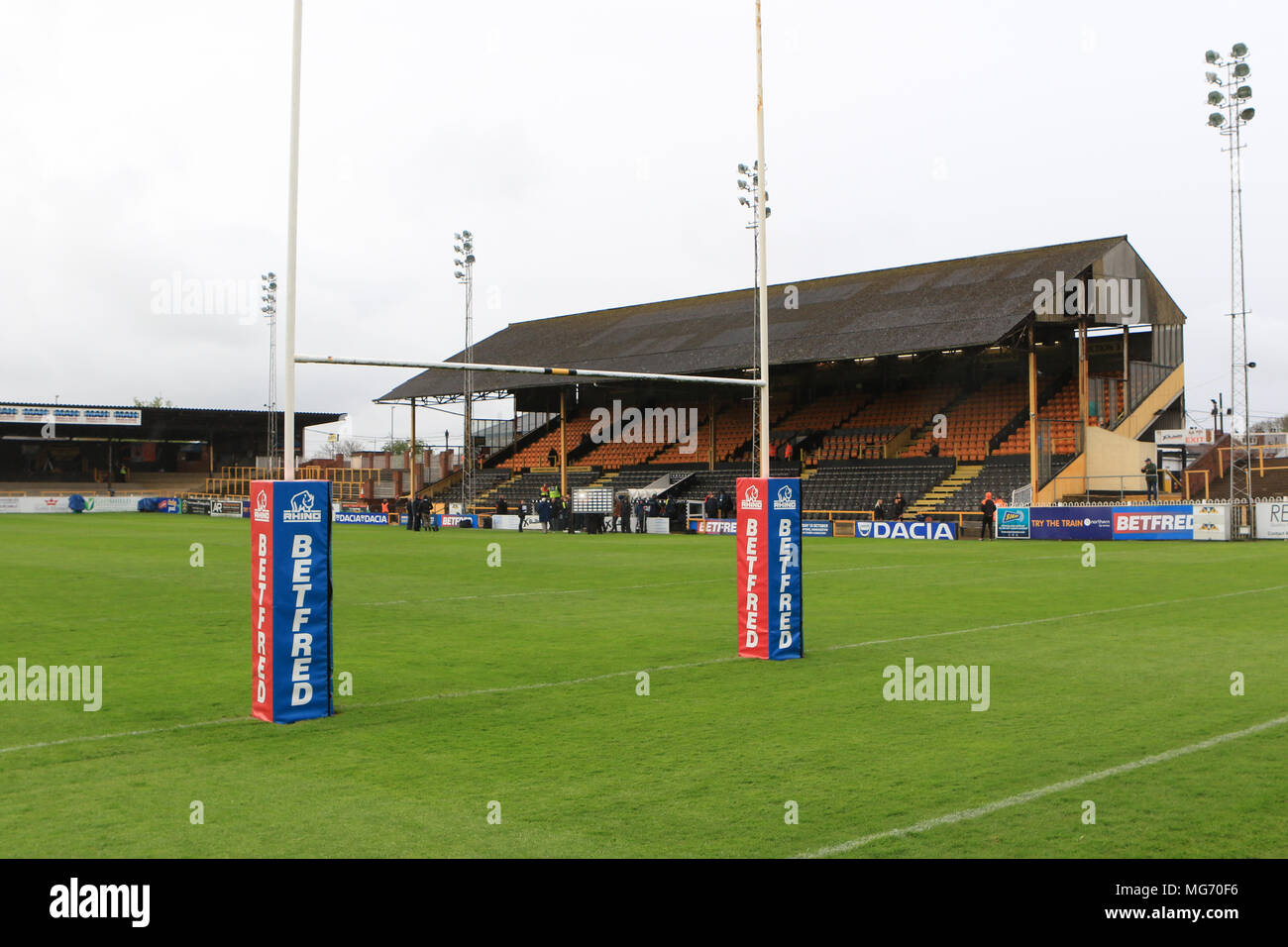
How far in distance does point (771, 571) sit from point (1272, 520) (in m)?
29.6

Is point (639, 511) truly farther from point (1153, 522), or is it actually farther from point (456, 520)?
point (1153, 522)

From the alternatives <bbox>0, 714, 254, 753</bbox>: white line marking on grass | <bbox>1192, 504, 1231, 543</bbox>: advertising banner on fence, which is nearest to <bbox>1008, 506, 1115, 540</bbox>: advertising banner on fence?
<bbox>1192, 504, 1231, 543</bbox>: advertising banner on fence

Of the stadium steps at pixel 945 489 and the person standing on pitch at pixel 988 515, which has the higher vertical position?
the stadium steps at pixel 945 489

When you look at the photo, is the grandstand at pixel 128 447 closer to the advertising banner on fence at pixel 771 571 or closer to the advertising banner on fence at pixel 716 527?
the advertising banner on fence at pixel 716 527

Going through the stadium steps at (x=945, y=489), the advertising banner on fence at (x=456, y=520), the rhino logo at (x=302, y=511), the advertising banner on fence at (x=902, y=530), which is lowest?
the advertising banner on fence at (x=902, y=530)

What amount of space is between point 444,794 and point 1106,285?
41538 millimetres

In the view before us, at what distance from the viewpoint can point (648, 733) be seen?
8922 mm

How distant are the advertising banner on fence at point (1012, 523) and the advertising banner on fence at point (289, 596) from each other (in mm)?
33483

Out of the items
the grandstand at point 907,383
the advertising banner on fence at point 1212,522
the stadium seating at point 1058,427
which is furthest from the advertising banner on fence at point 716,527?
the advertising banner on fence at point 1212,522

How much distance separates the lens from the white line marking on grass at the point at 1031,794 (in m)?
6.08

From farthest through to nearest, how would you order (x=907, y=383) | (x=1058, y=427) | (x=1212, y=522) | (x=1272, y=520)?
(x=907, y=383) → (x=1058, y=427) → (x=1272, y=520) → (x=1212, y=522)

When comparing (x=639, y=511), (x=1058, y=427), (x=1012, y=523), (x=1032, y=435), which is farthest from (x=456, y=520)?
(x=1058, y=427)

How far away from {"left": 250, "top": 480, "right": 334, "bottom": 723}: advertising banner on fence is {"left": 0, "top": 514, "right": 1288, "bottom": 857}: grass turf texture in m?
0.32

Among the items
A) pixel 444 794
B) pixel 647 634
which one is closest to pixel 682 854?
pixel 444 794
